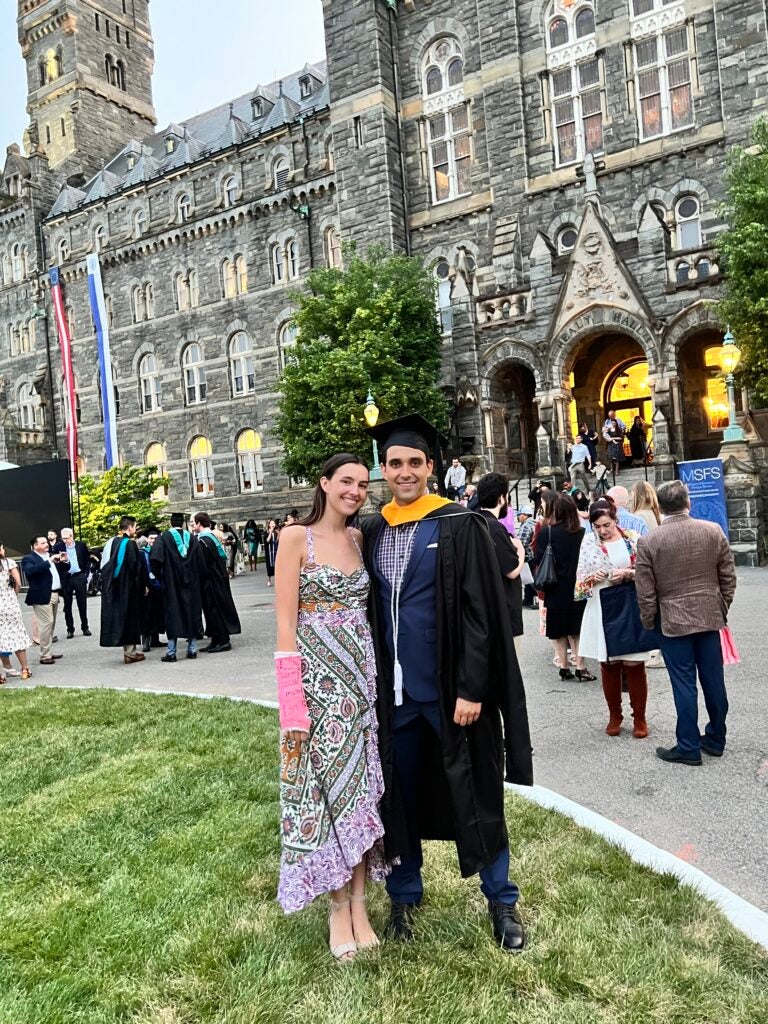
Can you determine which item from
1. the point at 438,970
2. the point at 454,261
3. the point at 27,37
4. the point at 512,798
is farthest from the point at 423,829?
the point at 27,37

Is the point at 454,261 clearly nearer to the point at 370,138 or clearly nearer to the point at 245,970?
the point at 370,138

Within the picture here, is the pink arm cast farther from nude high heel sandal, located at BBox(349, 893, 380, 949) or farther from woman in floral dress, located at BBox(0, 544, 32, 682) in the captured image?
woman in floral dress, located at BBox(0, 544, 32, 682)

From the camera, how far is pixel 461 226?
2531 cm

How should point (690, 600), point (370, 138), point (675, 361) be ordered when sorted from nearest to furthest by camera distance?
point (690, 600) → point (675, 361) → point (370, 138)

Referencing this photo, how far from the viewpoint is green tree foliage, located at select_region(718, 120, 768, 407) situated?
52.0 feet

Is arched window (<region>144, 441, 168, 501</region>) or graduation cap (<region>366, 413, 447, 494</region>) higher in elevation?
arched window (<region>144, 441, 168, 501</region>)

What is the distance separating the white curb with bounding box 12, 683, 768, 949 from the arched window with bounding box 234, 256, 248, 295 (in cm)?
3112

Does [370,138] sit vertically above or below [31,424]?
above

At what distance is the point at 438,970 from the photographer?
111 inches

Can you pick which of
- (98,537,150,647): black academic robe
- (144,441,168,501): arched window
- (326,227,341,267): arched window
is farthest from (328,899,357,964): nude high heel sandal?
(144,441,168,501): arched window

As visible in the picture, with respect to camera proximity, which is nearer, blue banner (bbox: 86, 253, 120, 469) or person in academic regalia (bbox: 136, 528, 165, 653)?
person in academic regalia (bbox: 136, 528, 165, 653)

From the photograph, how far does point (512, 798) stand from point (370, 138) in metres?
25.6

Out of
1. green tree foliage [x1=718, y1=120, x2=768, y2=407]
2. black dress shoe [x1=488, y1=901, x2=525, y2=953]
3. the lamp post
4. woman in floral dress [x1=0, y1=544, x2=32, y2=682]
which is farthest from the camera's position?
the lamp post

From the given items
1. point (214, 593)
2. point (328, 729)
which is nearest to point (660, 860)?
point (328, 729)
